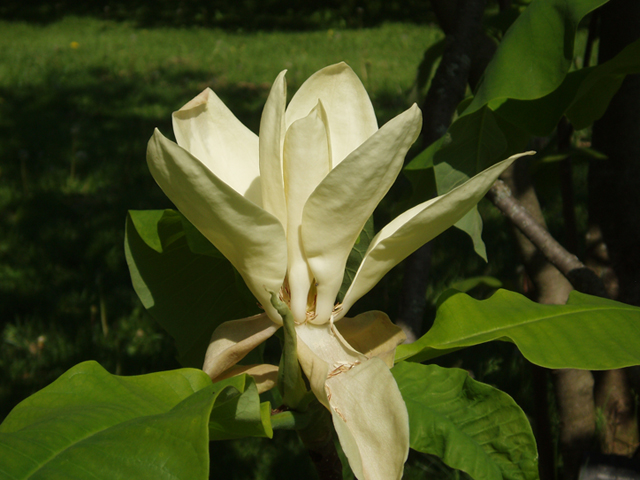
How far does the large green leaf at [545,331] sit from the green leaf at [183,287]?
27 cm

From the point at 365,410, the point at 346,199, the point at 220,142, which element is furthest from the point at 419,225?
the point at 220,142

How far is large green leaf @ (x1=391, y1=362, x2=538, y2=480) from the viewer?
0.62 metres

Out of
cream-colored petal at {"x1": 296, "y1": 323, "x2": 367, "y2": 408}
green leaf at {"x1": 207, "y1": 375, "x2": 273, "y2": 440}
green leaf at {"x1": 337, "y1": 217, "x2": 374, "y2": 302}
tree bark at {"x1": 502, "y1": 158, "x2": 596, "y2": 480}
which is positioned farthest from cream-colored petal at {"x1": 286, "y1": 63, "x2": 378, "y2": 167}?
tree bark at {"x1": 502, "y1": 158, "x2": 596, "y2": 480}

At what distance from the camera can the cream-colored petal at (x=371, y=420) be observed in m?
0.55

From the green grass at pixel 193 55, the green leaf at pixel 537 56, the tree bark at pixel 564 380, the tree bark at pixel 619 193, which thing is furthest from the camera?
the green grass at pixel 193 55

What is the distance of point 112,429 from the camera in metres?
0.51

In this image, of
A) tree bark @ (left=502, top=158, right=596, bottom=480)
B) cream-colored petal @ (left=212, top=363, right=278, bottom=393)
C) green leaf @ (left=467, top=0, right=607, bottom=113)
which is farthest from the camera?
tree bark @ (left=502, top=158, right=596, bottom=480)

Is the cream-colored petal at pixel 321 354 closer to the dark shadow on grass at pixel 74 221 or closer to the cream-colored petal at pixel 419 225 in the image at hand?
the cream-colored petal at pixel 419 225

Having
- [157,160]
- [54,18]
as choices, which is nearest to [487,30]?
[157,160]

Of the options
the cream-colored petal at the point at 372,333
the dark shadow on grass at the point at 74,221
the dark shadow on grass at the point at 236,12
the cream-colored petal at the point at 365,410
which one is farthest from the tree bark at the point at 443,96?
the dark shadow on grass at the point at 236,12

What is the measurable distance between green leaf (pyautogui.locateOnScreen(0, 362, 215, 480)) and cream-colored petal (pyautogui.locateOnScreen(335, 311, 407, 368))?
8.6 inches

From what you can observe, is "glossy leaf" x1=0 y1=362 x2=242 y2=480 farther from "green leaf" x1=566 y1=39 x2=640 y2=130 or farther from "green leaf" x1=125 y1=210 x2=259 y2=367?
"green leaf" x1=566 y1=39 x2=640 y2=130

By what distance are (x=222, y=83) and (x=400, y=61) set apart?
197 centimetres

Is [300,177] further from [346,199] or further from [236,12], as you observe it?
[236,12]
